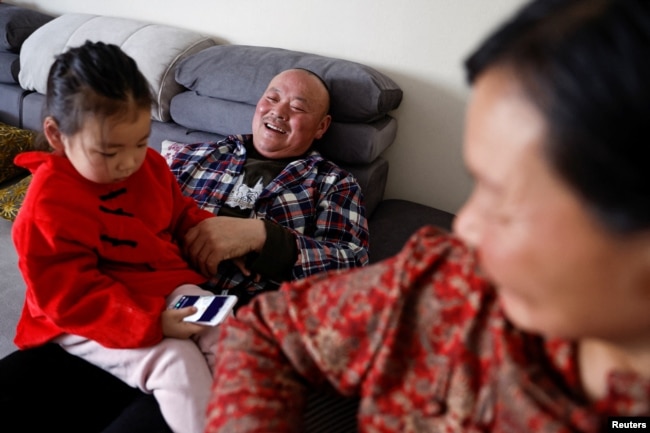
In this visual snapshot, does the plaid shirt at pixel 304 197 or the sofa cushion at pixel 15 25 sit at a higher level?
the sofa cushion at pixel 15 25

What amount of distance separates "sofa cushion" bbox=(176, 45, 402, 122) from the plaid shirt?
10.5 inches

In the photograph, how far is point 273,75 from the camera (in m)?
1.97

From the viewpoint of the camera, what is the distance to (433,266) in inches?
26.1

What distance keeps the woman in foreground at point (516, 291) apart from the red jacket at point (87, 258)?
1.47 ft

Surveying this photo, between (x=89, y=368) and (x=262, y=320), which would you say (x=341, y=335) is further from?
(x=89, y=368)

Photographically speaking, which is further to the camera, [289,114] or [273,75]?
[273,75]

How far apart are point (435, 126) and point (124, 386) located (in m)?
1.55

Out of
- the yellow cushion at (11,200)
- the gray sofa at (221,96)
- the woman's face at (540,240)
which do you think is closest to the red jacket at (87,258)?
the gray sofa at (221,96)

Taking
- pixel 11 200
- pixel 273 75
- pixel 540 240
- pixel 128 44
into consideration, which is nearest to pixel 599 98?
pixel 540 240

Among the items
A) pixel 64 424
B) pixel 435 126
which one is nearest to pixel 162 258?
pixel 64 424

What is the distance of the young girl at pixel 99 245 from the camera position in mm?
1004

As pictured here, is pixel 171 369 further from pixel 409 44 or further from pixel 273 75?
pixel 409 44

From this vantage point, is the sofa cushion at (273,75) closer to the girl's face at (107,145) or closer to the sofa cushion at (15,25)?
the girl's face at (107,145)

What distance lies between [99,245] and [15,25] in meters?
2.23
